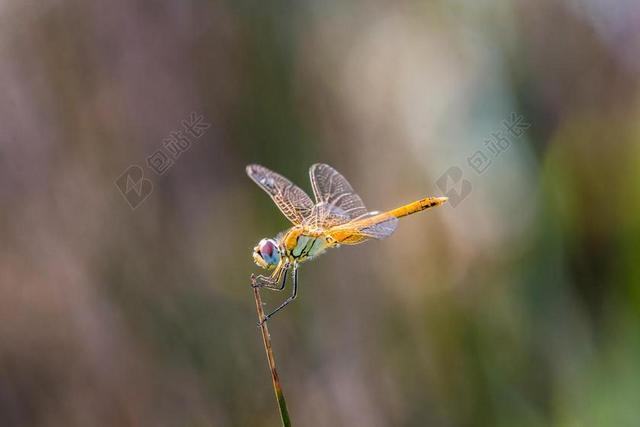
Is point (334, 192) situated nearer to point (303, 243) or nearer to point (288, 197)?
point (288, 197)

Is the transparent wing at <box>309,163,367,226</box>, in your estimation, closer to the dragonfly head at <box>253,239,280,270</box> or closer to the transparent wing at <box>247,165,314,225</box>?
the transparent wing at <box>247,165,314,225</box>

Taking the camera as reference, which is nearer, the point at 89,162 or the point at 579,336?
the point at 579,336

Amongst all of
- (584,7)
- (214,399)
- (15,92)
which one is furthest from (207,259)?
(584,7)

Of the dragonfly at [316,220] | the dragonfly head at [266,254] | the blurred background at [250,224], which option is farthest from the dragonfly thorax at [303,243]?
the blurred background at [250,224]

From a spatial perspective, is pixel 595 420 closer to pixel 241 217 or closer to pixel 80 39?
pixel 241 217

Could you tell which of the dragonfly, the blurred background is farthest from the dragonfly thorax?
the blurred background
